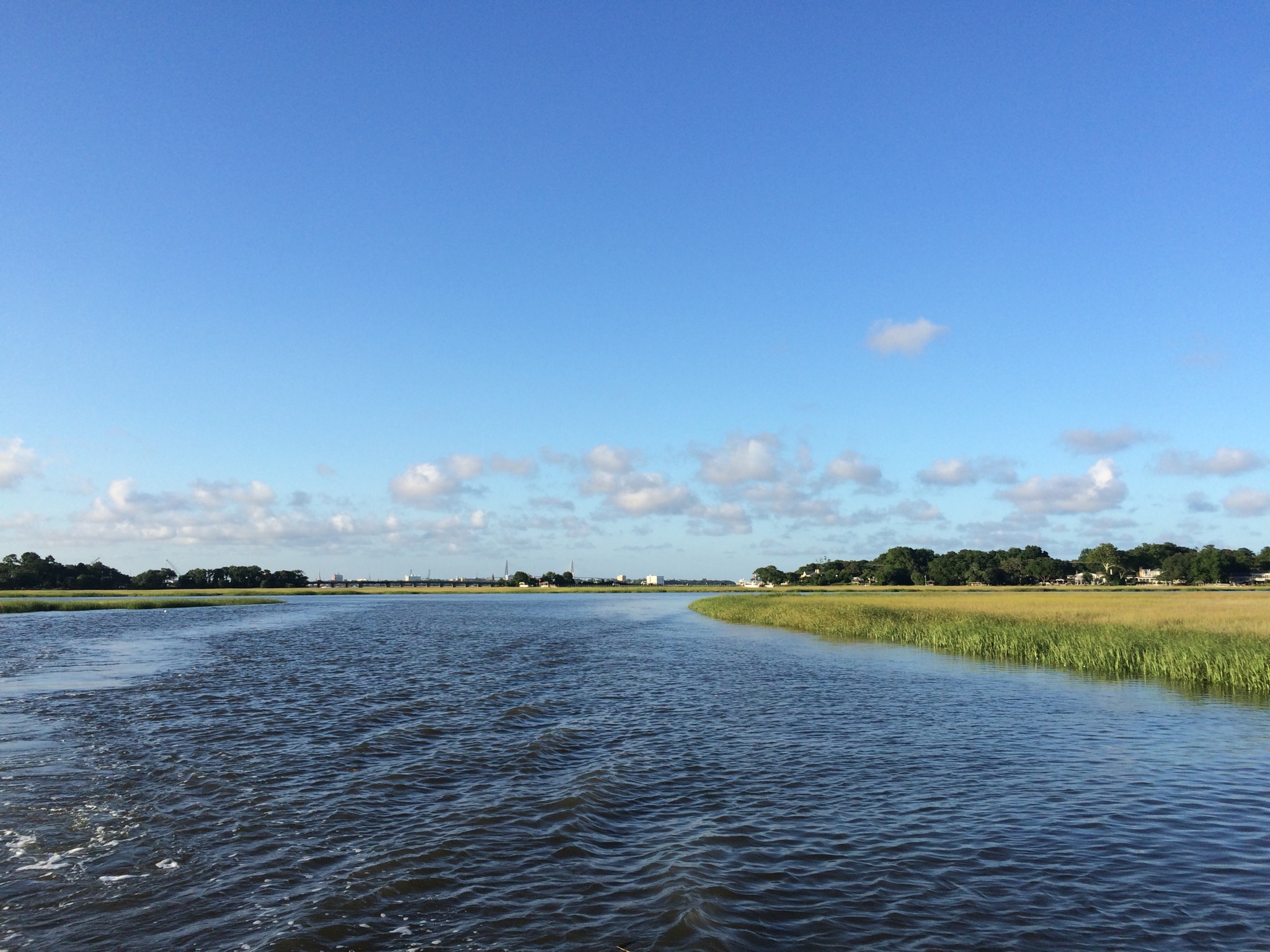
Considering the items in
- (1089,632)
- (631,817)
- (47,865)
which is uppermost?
(1089,632)

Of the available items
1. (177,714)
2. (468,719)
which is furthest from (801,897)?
(177,714)

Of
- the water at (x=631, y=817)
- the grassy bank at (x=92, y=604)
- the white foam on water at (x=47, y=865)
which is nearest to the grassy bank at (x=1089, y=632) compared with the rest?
the water at (x=631, y=817)

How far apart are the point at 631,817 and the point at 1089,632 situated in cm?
4277

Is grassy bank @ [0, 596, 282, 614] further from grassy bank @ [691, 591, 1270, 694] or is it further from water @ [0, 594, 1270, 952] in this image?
grassy bank @ [691, 591, 1270, 694]

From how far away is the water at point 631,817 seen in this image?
1155cm

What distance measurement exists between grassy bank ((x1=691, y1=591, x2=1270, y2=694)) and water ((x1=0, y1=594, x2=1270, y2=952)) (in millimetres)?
4562

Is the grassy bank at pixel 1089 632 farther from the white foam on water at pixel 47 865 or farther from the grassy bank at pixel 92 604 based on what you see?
the grassy bank at pixel 92 604

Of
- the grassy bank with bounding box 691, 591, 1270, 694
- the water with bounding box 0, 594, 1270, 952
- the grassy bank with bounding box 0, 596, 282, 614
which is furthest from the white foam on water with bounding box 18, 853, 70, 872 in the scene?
the grassy bank with bounding box 0, 596, 282, 614

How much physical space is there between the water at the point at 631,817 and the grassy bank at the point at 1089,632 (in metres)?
4.56

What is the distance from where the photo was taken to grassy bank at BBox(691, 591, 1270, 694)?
119 ft

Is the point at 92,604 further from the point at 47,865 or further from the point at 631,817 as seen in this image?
the point at 631,817

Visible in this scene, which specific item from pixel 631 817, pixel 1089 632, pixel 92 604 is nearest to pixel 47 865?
pixel 631 817

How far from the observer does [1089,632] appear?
4803 cm

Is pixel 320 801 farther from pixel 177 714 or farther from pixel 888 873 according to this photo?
pixel 177 714
